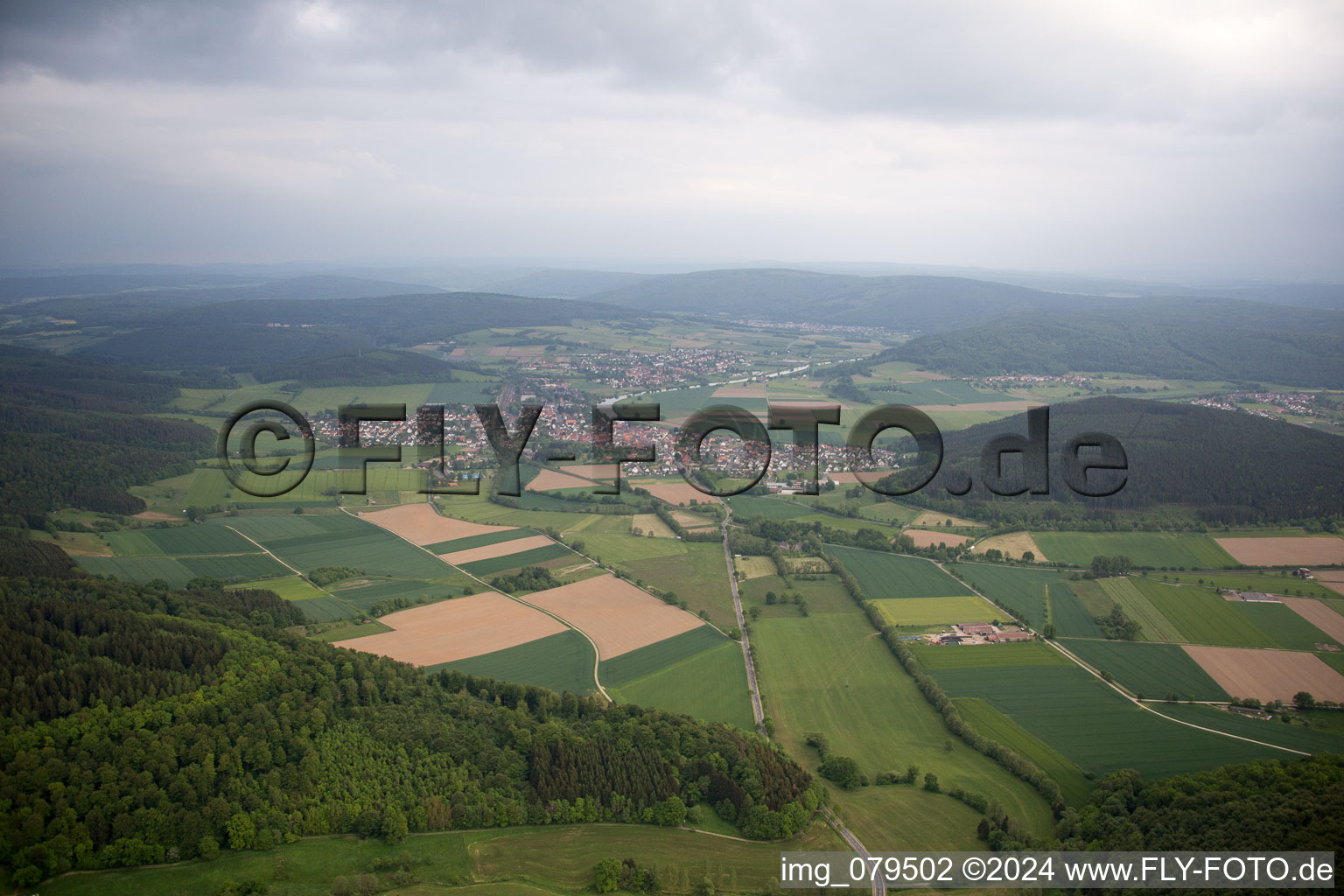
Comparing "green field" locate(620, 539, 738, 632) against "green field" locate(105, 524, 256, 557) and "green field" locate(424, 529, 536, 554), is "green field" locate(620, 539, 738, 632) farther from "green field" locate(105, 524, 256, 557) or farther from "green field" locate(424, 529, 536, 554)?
"green field" locate(105, 524, 256, 557)

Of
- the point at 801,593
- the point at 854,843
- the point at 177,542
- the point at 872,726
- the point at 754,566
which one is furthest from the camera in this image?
the point at 177,542

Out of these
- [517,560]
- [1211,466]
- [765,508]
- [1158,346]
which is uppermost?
[1158,346]

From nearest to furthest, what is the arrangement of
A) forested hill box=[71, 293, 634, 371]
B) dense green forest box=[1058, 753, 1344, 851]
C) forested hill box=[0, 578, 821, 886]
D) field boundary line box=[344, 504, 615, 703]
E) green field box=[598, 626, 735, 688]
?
dense green forest box=[1058, 753, 1344, 851], forested hill box=[0, 578, 821, 886], field boundary line box=[344, 504, 615, 703], green field box=[598, 626, 735, 688], forested hill box=[71, 293, 634, 371]

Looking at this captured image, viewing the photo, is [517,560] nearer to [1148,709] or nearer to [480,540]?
[480,540]

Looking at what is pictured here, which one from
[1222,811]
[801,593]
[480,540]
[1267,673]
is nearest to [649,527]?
[480,540]

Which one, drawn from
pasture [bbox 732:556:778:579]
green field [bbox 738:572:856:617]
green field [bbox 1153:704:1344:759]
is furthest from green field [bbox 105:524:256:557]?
green field [bbox 1153:704:1344:759]

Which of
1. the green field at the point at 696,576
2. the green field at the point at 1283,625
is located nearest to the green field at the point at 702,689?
the green field at the point at 696,576
